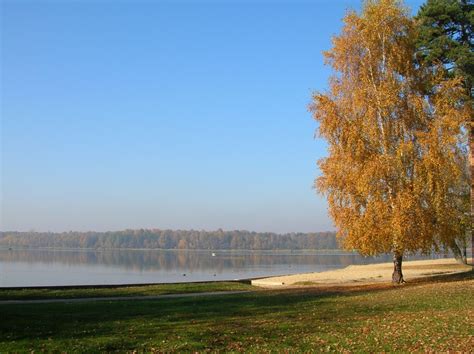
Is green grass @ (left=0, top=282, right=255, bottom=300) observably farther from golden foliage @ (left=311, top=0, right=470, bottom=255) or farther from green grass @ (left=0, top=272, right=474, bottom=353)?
golden foliage @ (left=311, top=0, right=470, bottom=255)

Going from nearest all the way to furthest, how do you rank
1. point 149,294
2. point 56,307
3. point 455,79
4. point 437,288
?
point 56,307
point 437,288
point 455,79
point 149,294

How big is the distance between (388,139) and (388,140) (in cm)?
5

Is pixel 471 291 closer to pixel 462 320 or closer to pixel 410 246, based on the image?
pixel 410 246

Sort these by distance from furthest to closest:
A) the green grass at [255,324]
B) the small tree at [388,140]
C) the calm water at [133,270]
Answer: the calm water at [133,270] → the small tree at [388,140] → the green grass at [255,324]

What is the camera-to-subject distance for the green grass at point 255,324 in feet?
38.8

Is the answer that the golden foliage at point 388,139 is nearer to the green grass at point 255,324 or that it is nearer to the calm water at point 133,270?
the green grass at point 255,324

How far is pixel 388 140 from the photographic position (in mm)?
24094

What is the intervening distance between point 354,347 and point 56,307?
1191 cm

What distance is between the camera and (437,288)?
2197 centimetres

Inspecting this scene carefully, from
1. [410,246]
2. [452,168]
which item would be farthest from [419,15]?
[410,246]

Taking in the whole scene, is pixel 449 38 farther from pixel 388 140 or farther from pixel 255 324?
pixel 255 324

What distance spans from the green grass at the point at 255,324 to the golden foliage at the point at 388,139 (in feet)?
10.2

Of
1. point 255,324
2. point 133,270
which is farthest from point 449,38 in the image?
point 133,270

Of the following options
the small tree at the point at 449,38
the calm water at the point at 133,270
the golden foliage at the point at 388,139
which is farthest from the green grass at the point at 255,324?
the calm water at the point at 133,270
